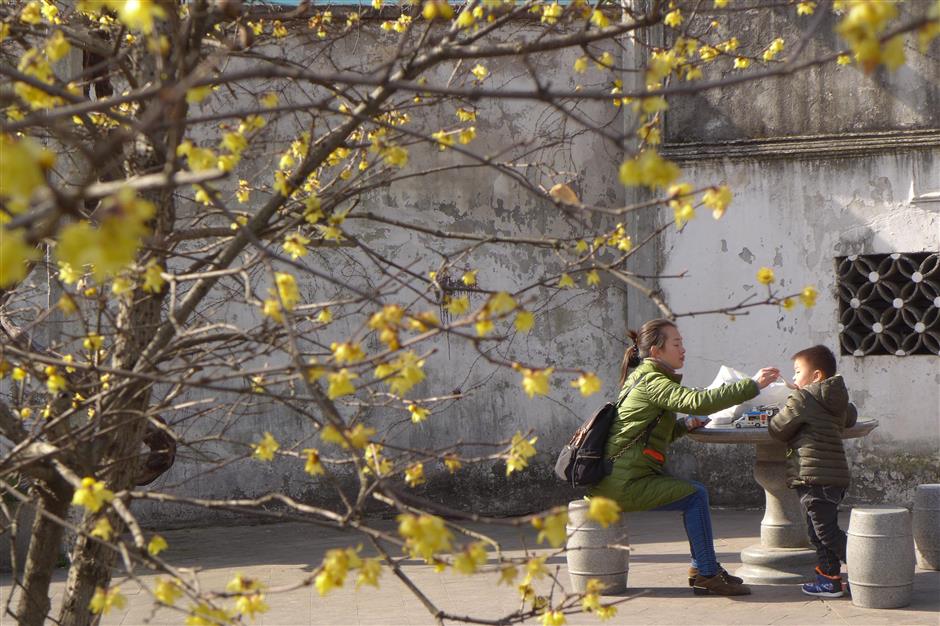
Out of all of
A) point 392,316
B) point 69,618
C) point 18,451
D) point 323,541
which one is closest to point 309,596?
point 323,541

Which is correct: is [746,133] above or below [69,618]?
above

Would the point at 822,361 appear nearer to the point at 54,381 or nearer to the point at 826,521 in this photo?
the point at 826,521

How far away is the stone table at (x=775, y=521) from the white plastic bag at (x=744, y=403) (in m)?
0.19

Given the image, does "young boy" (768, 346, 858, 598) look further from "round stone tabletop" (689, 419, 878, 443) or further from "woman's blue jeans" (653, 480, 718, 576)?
"woman's blue jeans" (653, 480, 718, 576)

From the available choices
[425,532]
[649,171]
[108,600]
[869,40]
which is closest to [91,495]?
[108,600]

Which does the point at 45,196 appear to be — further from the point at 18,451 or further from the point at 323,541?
the point at 323,541

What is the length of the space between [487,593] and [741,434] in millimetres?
1807

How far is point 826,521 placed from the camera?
21.9 feet

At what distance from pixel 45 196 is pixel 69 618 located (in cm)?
268

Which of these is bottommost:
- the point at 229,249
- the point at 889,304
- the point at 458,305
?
the point at 458,305

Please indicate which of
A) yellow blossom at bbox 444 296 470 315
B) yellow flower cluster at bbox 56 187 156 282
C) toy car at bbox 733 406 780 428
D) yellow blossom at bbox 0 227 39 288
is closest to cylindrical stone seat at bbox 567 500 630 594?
toy car at bbox 733 406 780 428

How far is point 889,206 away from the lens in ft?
32.1

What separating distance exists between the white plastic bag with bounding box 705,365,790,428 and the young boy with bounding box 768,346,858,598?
443 mm

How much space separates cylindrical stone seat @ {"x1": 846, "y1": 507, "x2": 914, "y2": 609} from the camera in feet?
20.8
